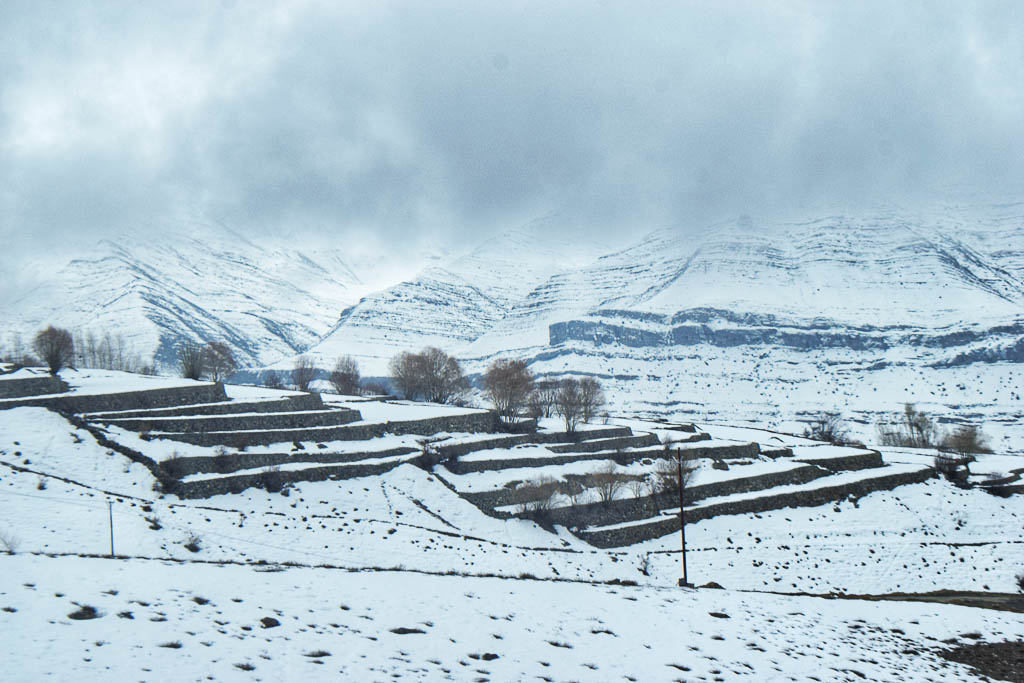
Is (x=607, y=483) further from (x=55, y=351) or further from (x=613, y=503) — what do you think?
(x=55, y=351)

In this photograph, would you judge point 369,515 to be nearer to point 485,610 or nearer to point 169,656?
point 485,610

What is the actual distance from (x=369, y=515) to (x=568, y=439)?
76.5 ft

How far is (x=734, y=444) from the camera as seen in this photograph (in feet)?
189

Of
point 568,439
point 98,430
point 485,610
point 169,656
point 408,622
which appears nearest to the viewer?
point 169,656

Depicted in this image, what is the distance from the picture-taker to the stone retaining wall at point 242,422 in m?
41.9

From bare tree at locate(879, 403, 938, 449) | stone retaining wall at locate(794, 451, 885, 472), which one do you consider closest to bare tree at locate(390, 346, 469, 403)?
stone retaining wall at locate(794, 451, 885, 472)

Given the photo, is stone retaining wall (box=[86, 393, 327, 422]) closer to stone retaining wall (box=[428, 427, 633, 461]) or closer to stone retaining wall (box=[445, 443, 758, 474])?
stone retaining wall (box=[428, 427, 633, 461])

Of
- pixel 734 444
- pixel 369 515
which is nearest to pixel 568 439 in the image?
pixel 734 444

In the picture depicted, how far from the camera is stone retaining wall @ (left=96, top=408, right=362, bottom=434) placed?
41.9 m

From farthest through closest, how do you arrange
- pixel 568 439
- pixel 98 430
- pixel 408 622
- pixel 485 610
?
pixel 568 439 < pixel 98 430 < pixel 485 610 < pixel 408 622

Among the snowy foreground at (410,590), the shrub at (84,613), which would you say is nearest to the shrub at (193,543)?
the snowy foreground at (410,590)

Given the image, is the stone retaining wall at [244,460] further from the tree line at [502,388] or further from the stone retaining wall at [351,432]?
the tree line at [502,388]

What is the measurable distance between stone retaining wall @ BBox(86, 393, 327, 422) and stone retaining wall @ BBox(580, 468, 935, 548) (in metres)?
24.6

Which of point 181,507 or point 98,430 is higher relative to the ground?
point 98,430
